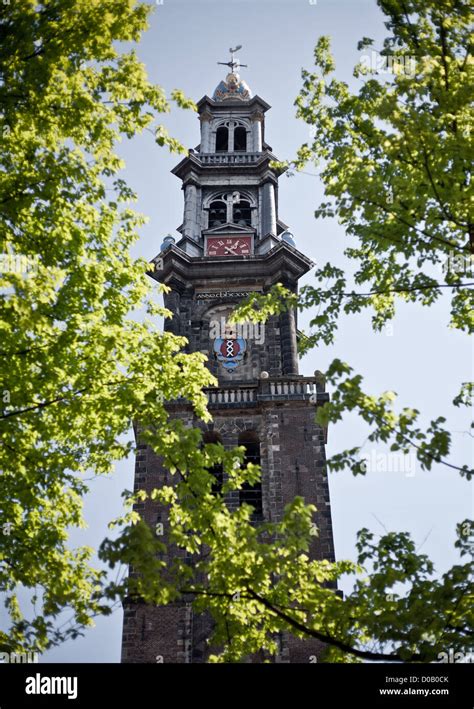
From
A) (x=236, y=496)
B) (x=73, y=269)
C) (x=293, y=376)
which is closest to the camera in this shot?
(x=73, y=269)

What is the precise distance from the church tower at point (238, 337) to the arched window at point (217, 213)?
6 cm

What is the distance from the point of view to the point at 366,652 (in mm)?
8672

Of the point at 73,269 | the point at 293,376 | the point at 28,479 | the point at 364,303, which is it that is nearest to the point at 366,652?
the point at 28,479

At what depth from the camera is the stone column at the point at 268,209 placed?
39.1 meters

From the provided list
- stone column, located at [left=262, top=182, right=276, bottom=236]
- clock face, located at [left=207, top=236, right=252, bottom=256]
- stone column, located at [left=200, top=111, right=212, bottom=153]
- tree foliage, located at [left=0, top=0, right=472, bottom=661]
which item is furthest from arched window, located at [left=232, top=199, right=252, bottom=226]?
tree foliage, located at [left=0, top=0, right=472, bottom=661]

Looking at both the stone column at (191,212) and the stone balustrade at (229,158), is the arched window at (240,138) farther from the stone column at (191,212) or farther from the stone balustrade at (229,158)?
the stone column at (191,212)

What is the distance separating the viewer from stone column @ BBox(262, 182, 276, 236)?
39062mm

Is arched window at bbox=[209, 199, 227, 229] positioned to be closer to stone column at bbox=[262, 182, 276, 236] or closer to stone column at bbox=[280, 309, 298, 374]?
stone column at bbox=[262, 182, 276, 236]

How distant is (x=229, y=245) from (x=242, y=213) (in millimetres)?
3939

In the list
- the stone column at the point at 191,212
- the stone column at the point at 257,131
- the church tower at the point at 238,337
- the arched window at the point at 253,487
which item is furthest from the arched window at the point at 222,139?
the arched window at the point at 253,487

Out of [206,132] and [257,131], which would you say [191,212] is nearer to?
[206,132]

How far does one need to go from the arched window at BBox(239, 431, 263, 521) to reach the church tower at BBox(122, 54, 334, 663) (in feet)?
0.14

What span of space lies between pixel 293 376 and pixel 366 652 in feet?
70.8
